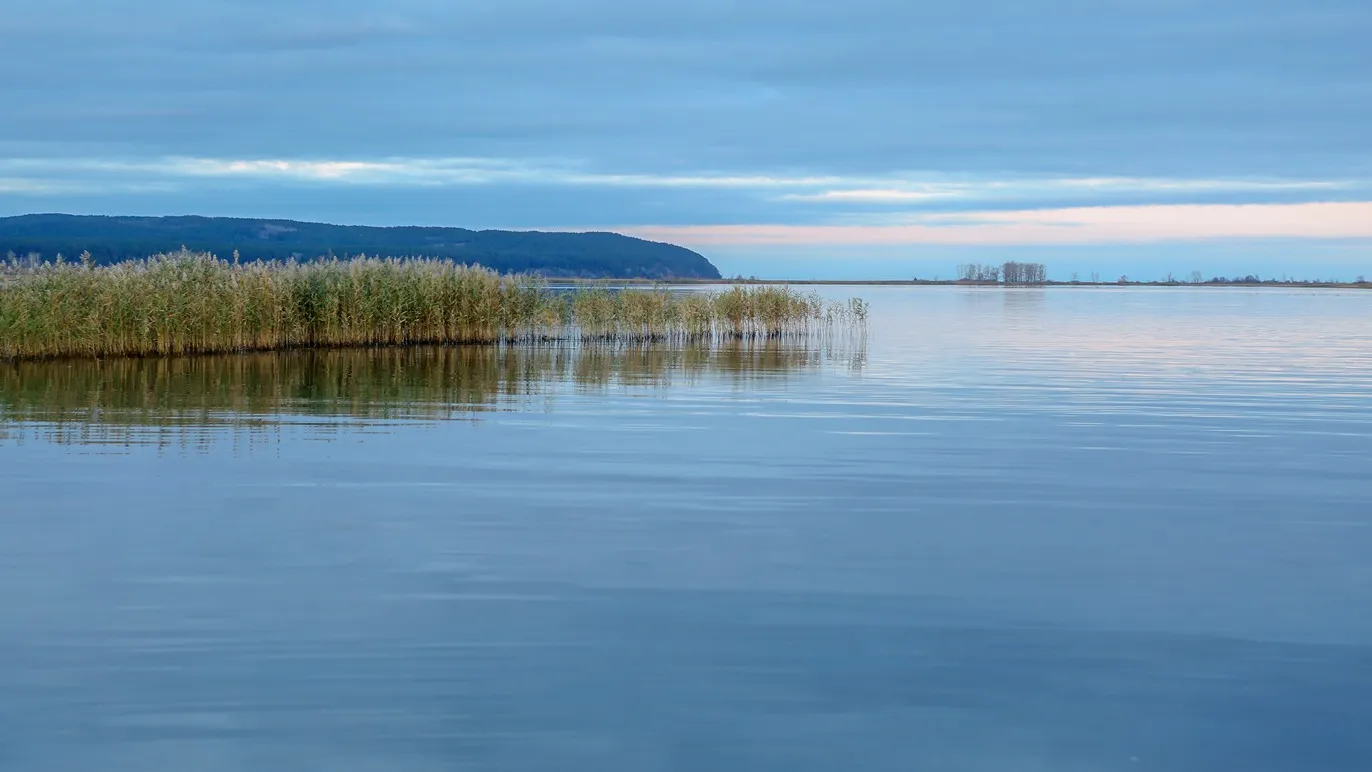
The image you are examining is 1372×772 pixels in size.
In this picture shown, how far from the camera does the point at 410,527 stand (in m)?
9.91

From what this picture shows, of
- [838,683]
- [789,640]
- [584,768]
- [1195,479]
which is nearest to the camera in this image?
[584,768]

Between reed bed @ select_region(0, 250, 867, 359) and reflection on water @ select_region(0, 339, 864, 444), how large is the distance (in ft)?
2.28

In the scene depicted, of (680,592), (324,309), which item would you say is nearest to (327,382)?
(324,309)

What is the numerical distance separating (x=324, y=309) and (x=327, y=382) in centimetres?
898

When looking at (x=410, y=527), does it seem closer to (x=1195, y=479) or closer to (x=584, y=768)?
(x=584, y=768)

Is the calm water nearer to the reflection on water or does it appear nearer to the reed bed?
the reflection on water

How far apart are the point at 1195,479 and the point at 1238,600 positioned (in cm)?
468

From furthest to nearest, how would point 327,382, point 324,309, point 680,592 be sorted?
Result: point 324,309, point 327,382, point 680,592

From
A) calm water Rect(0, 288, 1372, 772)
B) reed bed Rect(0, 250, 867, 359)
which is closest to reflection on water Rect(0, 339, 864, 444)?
calm water Rect(0, 288, 1372, 772)

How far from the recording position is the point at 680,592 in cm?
812

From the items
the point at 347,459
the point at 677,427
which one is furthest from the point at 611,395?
the point at 347,459

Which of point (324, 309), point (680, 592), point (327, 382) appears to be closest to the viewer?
point (680, 592)

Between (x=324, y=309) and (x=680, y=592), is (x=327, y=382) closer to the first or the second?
(x=324, y=309)

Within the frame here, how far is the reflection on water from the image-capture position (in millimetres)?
16297
